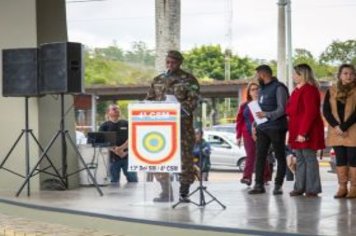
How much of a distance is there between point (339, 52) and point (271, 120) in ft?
109

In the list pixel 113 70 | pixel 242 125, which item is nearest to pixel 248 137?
pixel 242 125

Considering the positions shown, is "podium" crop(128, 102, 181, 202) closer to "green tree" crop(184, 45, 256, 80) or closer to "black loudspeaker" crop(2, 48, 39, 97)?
"black loudspeaker" crop(2, 48, 39, 97)

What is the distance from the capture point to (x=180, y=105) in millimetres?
8180

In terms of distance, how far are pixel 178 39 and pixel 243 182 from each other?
3.79 metres

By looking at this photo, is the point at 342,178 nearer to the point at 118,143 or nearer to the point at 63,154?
the point at 63,154

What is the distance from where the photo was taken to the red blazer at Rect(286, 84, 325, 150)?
8.87 m

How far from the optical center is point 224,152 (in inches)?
912

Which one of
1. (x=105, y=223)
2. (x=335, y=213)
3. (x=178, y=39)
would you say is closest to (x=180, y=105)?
(x=105, y=223)

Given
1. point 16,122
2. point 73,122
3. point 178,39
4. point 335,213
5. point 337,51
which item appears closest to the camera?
point 335,213

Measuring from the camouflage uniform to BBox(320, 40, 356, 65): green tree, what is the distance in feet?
96.6


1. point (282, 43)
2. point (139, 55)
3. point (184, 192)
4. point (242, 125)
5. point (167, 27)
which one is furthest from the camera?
point (139, 55)

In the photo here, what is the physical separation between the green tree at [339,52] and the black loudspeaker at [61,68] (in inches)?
1122

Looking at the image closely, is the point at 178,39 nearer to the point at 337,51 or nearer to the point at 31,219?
the point at 31,219

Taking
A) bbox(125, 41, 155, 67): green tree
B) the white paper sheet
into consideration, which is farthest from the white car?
bbox(125, 41, 155, 67): green tree
